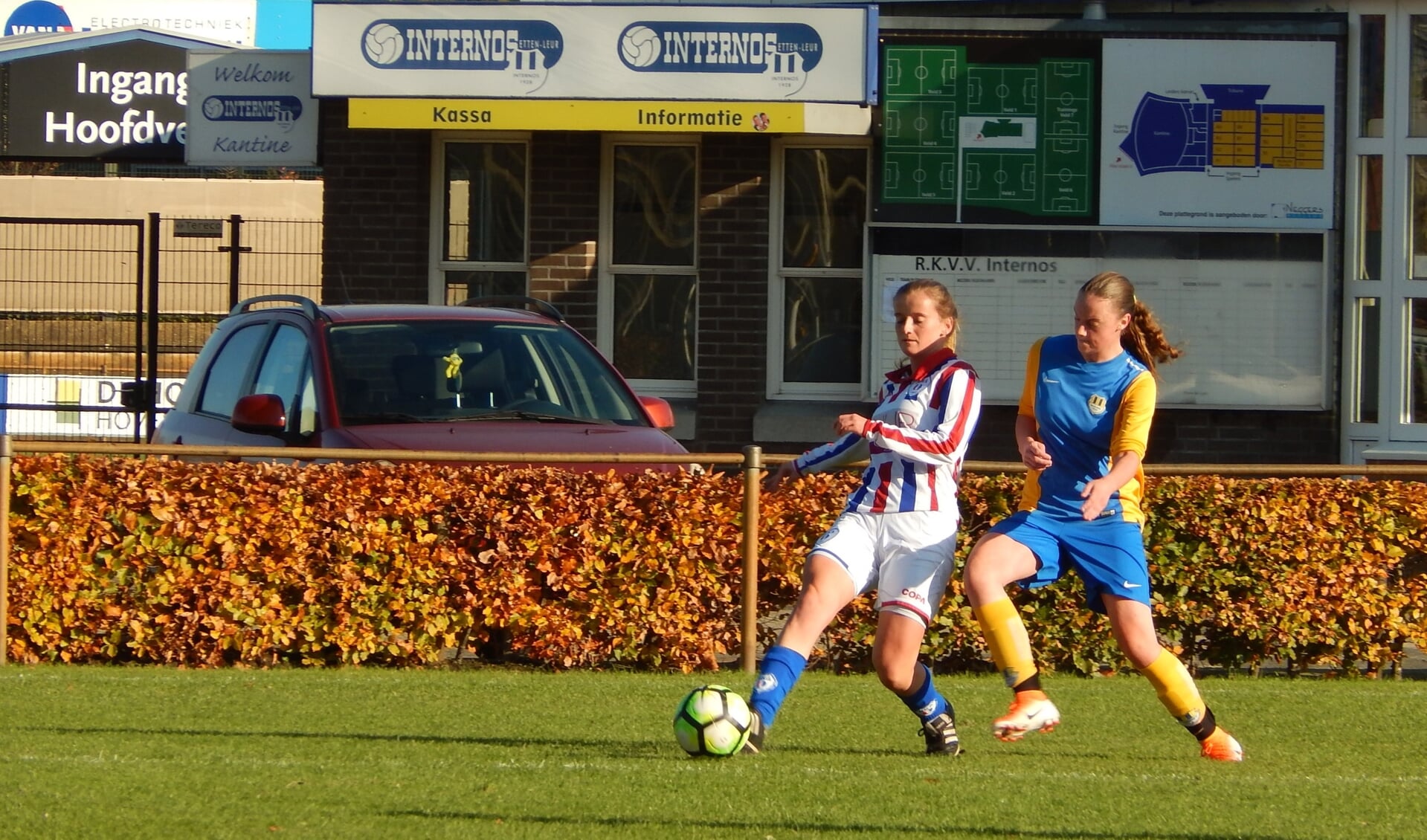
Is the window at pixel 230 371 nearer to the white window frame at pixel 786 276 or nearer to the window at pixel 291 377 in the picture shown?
the window at pixel 291 377

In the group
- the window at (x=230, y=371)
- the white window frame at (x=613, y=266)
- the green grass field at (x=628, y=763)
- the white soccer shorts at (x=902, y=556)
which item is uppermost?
the white window frame at (x=613, y=266)

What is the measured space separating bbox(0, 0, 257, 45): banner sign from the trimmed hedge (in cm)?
3434

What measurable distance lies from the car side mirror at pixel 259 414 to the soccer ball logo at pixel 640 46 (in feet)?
19.7

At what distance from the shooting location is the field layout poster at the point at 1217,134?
14102mm

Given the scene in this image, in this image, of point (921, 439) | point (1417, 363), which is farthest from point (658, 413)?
point (1417, 363)

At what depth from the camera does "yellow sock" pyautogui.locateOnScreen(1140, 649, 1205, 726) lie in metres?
6.11

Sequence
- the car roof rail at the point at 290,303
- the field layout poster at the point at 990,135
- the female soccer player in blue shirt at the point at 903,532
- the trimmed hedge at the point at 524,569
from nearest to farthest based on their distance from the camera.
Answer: the female soccer player in blue shirt at the point at 903,532, the trimmed hedge at the point at 524,569, the car roof rail at the point at 290,303, the field layout poster at the point at 990,135

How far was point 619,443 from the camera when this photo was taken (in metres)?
9.14

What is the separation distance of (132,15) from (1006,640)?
39438mm

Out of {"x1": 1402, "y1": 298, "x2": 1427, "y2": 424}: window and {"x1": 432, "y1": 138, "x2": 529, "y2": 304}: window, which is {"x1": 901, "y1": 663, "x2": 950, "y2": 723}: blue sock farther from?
{"x1": 1402, "y1": 298, "x2": 1427, "y2": 424}: window

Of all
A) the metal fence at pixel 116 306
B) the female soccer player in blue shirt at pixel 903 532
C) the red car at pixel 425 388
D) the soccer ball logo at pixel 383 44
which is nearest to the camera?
the female soccer player in blue shirt at pixel 903 532

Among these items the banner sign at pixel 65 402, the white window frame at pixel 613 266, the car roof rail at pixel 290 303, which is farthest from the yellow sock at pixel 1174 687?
the banner sign at pixel 65 402

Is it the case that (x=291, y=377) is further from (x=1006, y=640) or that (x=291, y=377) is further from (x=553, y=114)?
(x=553, y=114)

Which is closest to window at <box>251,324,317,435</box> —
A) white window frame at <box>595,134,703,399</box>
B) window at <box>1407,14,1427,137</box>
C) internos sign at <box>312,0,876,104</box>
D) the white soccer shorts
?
the white soccer shorts
